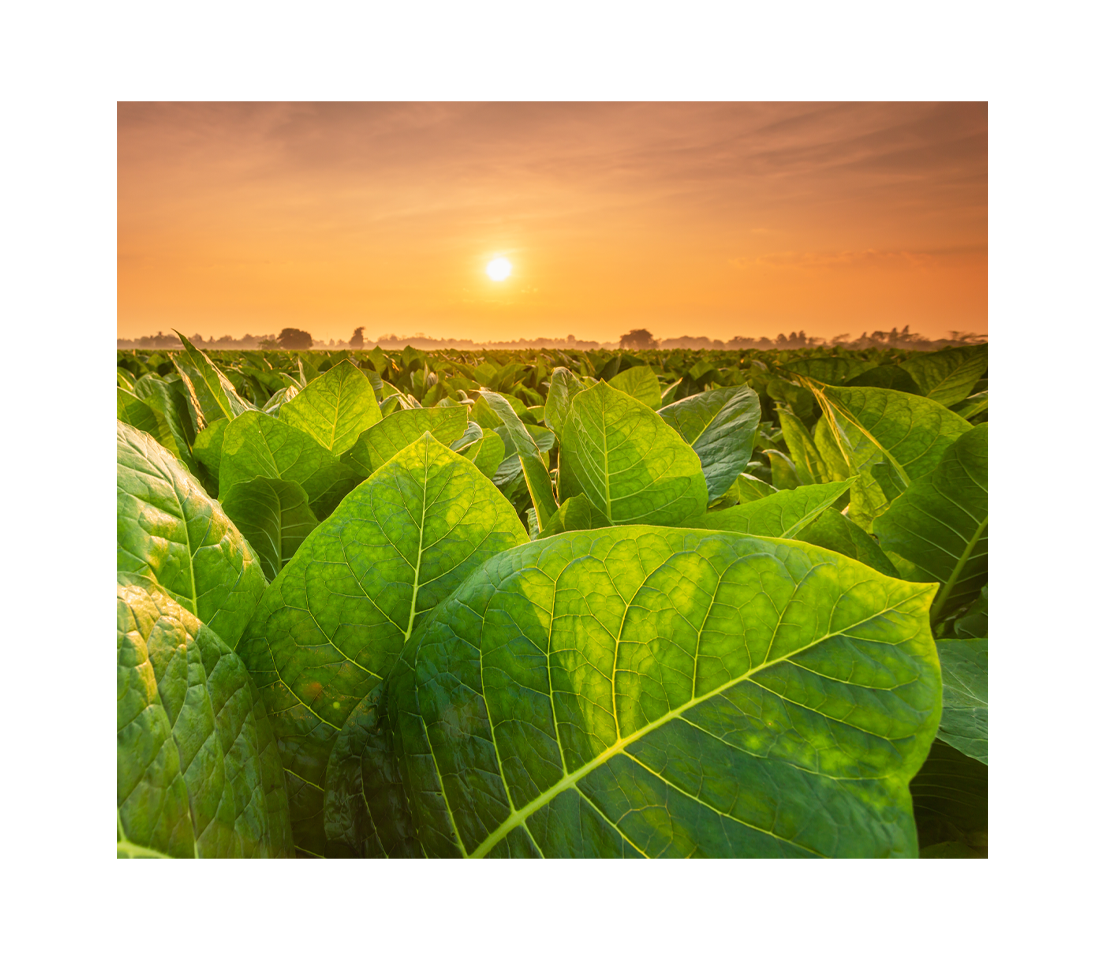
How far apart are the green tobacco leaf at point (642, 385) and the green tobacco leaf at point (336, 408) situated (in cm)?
70

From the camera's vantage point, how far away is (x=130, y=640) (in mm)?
534

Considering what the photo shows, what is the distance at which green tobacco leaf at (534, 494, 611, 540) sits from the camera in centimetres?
84

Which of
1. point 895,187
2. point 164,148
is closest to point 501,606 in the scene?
point 164,148

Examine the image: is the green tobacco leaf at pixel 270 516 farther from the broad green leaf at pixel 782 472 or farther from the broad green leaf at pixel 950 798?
the broad green leaf at pixel 782 472

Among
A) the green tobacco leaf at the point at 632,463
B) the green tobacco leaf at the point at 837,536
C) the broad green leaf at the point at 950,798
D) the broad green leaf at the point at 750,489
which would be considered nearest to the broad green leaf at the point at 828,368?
the broad green leaf at the point at 750,489

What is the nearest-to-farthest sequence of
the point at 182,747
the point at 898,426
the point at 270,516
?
the point at 182,747, the point at 270,516, the point at 898,426

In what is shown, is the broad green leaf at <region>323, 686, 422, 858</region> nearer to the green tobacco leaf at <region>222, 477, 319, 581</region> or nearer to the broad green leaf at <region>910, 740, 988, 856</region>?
the green tobacco leaf at <region>222, 477, 319, 581</region>

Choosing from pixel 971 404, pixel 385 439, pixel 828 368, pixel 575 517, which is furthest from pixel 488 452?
pixel 828 368

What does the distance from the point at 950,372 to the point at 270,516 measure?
5.67 feet

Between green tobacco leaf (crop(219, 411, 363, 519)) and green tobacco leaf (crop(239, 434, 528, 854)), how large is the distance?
1.34 feet

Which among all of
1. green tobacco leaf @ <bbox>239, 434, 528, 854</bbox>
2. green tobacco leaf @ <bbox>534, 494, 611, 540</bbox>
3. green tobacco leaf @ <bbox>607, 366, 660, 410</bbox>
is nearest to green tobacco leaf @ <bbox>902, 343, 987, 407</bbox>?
green tobacco leaf @ <bbox>607, 366, 660, 410</bbox>

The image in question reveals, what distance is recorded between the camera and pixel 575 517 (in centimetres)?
87

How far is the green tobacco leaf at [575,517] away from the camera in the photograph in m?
0.84

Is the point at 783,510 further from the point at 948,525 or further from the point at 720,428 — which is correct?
the point at 720,428
